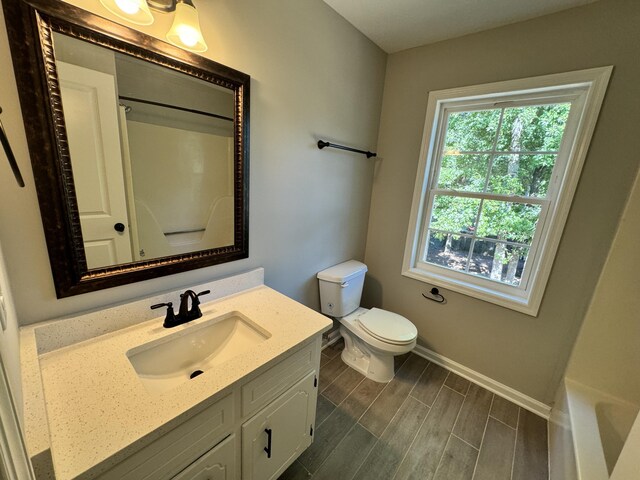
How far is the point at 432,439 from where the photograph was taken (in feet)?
4.91

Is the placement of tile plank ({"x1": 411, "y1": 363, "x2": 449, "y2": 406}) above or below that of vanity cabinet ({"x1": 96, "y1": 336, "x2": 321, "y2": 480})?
below

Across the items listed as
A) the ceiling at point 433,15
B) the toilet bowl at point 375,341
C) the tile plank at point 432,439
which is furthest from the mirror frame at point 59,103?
the tile plank at point 432,439

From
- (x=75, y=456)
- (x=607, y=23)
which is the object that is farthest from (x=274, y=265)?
(x=607, y=23)

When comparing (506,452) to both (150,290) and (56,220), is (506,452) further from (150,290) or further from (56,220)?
(56,220)

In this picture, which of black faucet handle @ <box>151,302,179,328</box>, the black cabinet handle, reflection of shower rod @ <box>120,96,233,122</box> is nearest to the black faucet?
black faucet handle @ <box>151,302,179,328</box>

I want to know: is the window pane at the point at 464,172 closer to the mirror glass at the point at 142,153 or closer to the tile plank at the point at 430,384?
the tile plank at the point at 430,384

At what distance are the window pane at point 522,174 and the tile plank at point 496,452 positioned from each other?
4.75 feet

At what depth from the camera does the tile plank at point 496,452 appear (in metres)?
1.34

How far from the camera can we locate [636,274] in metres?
1.34

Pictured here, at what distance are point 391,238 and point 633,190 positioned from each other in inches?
52.8

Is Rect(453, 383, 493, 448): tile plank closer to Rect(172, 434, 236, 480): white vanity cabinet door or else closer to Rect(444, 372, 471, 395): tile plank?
Rect(444, 372, 471, 395): tile plank

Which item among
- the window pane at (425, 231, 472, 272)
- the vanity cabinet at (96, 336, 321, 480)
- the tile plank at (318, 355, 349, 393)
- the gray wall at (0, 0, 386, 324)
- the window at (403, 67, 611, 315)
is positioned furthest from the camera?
the window pane at (425, 231, 472, 272)

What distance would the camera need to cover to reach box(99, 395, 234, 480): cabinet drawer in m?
0.65

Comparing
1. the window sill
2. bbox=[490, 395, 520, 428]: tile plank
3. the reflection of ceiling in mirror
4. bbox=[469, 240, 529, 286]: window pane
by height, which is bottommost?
bbox=[490, 395, 520, 428]: tile plank
